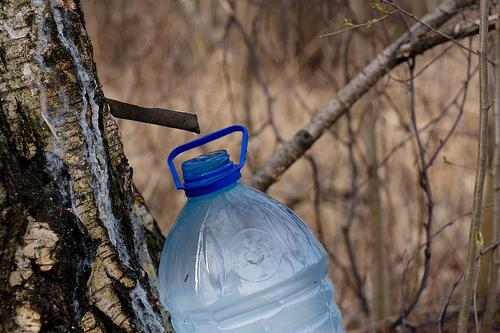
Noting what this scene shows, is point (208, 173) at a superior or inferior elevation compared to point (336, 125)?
inferior

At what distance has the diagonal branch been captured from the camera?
1.85 meters

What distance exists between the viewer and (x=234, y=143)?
5223 mm

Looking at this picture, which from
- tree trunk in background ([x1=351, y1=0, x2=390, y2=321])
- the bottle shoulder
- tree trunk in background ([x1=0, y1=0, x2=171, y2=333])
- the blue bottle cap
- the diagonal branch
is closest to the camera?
tree trunk in background ([x1=0, y1=0, x2=171, y2=333])

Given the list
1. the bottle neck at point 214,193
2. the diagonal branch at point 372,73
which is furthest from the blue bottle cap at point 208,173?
the diagonal branch at point 372,73

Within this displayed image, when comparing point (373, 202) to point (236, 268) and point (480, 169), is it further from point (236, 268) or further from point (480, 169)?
point (236, 268)

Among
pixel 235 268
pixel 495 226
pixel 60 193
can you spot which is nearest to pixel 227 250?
pixel 235 268

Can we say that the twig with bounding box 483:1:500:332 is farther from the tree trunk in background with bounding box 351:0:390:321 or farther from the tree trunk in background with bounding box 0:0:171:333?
the tree trunk in background with bounding box 351:0:390:321

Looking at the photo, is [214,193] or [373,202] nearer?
[214,193]

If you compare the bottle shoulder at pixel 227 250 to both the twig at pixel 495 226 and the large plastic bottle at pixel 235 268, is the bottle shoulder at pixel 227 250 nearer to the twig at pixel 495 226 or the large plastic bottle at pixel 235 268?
the large plastic bottle at pixel 235 268

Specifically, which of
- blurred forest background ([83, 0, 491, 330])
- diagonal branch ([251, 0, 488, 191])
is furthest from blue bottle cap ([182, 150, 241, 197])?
blurred forest background ([83, 0, 491, 330])

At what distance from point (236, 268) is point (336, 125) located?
316cm

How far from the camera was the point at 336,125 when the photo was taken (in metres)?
4.41

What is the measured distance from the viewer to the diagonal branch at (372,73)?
185 centimetres

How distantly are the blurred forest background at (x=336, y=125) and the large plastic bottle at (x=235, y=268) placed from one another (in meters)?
1.37
